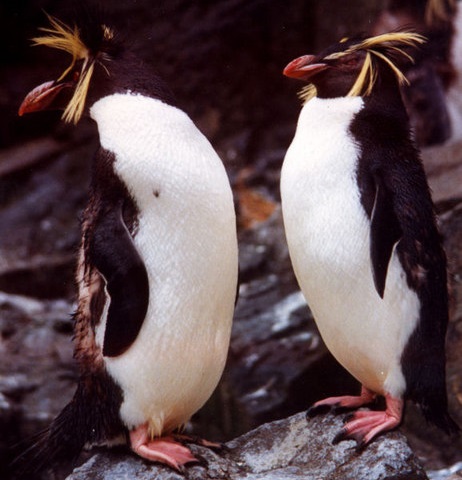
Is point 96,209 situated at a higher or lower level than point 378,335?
higher

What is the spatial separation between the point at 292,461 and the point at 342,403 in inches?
8.2

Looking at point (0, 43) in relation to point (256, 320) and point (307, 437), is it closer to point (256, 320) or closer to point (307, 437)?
point (256, 320)

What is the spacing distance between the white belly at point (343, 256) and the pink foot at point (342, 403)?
8 cm

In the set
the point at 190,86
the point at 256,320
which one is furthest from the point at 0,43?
the point at 256,320

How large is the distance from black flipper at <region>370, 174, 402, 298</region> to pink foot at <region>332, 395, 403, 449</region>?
0.30 metres

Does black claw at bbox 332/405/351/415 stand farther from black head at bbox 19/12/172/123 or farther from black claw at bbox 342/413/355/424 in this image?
black head at bbox 19/12/172/123

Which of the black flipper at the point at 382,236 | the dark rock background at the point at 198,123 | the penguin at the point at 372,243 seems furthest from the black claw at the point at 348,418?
the dark rock background at the point at 198,123

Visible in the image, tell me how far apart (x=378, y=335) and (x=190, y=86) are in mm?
3059

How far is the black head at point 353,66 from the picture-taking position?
242 cm

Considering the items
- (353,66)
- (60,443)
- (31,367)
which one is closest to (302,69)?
(353,66)

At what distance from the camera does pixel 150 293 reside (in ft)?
7.43

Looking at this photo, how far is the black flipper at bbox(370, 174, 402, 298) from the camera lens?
89.7 inches

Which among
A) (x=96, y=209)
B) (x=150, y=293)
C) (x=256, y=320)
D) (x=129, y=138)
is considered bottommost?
(x=256, y=320)

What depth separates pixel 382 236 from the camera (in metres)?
2.29
